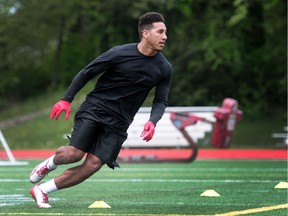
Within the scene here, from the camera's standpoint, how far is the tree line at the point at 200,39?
28219mm

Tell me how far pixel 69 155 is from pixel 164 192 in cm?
252

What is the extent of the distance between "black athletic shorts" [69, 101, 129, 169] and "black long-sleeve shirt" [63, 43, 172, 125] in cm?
8

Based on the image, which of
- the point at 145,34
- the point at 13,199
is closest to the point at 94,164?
the point at 145,34

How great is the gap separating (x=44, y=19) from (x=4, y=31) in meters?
3.47

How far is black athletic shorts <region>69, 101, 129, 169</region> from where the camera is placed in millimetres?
8609

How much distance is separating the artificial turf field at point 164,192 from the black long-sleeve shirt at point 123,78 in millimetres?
996

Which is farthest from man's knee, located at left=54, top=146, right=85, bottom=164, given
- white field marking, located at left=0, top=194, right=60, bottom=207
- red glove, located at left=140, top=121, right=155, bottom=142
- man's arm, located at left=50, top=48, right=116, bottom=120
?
white field marking, located at left=0, top=194, right=60, bottom=207

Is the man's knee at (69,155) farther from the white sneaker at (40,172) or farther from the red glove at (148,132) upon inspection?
the red glove at (148,132)

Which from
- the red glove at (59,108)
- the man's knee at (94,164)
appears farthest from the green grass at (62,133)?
the red glove at (59,108)

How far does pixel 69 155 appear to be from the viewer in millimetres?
8617

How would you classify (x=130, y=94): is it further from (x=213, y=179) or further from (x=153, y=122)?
(x=213, y=179)

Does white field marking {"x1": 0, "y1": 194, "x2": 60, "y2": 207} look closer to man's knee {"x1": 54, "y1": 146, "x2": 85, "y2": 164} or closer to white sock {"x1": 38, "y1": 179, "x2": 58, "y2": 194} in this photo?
white sock {"x1": 38, "y1": 179, "x2": 58, "y2": 194}

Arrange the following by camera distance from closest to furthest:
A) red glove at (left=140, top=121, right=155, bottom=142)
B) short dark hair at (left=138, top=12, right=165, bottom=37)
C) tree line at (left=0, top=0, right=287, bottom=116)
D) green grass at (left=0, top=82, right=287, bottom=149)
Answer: red glove at (left=140, top=121, right=155, bottom=142) < short dark hair at (left=138, top=12, right=165, bottom=37) < green grass at (left=0, top=82, right=287, bottom=149) < tree line at (left=0, top=0, right=287, bottom=116)

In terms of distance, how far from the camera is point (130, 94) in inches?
344
